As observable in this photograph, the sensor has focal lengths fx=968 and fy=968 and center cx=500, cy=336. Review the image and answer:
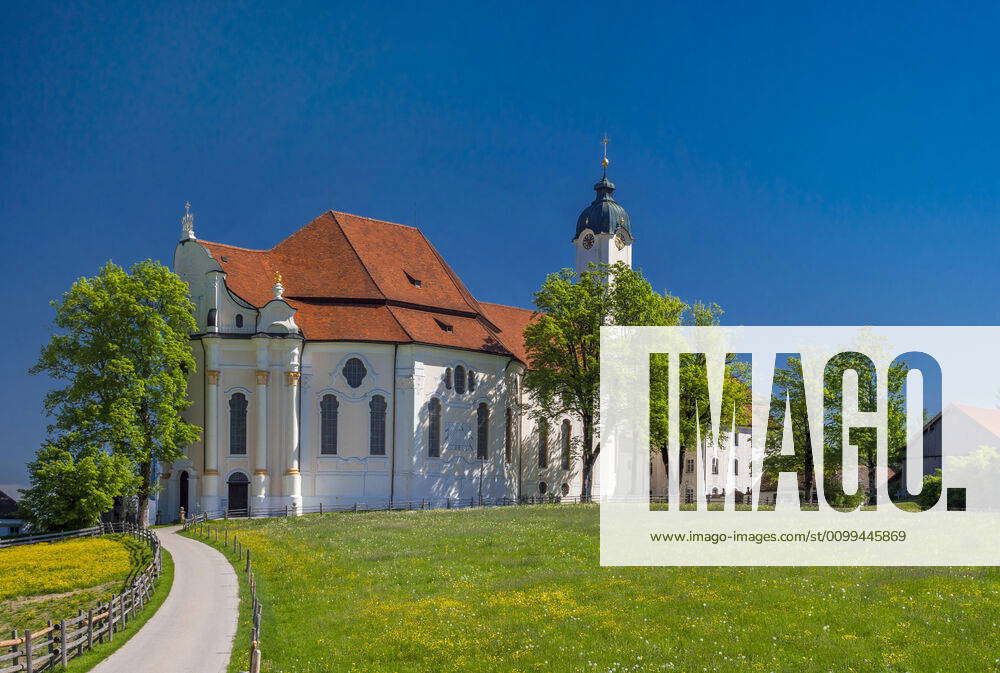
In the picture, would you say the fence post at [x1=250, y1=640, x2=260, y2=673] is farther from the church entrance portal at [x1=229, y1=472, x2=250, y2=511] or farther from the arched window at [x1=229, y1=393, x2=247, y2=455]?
the arched window at [x1=229, y1=393, x2=247, y2=455]

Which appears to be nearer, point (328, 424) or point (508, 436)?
point (328, 424)

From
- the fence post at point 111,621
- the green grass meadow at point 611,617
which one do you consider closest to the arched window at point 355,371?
the green grass meadow at point 611,617

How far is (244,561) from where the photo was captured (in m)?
34.4

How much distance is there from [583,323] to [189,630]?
39.9 metres

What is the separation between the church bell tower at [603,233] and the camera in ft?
271

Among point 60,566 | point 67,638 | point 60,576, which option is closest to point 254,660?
point 67,638

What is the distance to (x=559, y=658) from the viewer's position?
63.1 feet

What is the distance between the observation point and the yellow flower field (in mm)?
32656

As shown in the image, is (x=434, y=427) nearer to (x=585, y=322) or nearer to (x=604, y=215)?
(x=585, y=322)

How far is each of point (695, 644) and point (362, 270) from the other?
45.7 metres

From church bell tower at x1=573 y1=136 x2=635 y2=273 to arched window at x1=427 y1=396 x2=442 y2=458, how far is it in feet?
89.1

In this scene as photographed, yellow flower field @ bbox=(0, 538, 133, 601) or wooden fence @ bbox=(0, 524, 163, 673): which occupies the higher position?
wooden fence @ bbox=(0, 524, 163, 673)

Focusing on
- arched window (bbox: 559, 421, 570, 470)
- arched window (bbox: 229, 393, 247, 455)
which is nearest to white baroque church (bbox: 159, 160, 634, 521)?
arched window (bbox: 229, 393, 247, 455)

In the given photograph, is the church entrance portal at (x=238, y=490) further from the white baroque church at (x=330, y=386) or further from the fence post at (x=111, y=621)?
the fence post at (x=111, y=621)
